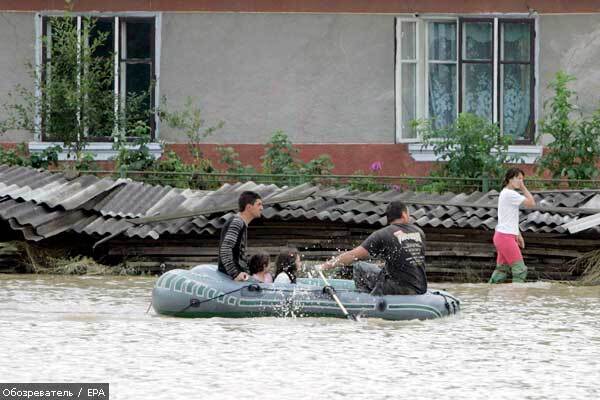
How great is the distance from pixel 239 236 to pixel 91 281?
177 inches

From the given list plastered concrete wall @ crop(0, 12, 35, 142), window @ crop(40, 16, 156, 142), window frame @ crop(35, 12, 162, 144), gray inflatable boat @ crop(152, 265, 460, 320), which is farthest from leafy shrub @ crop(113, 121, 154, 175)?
gray inflatable boat @ crop(152, 265, 460, 320)

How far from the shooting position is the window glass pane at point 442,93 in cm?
2573

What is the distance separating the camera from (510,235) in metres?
19.7

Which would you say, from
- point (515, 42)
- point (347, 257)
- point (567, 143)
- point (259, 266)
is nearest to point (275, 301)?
point (347, 257)

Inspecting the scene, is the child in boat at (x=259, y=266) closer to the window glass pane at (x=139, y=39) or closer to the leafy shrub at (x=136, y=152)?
the leafy shrub at (x=136, y=152)

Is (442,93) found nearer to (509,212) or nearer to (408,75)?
(408,75)

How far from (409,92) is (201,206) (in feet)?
19.6

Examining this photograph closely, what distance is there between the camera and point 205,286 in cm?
1627

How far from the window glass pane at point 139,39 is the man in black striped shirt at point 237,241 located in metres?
9.51

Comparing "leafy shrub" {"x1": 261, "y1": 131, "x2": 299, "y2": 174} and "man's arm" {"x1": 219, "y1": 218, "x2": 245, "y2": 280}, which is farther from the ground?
"leafy shrub" {"x1": 261, "y1": 131, "x2": 299, "y2": 174}

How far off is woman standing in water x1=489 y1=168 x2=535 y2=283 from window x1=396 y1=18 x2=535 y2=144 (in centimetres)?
573

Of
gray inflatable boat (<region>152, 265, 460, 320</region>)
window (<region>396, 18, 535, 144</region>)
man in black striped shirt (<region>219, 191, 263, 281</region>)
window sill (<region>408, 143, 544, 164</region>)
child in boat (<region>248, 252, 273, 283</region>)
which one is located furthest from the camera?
window (<region>396, 18, 535, 144</region>)

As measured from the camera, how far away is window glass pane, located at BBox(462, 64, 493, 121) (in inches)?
1010

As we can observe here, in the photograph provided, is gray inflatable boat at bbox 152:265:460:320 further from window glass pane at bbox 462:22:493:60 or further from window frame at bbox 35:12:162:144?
window glass pane at bbox 462:22:493:60
